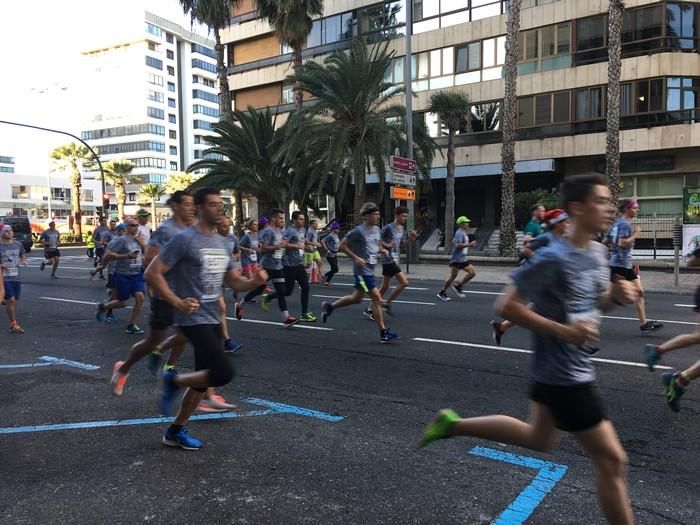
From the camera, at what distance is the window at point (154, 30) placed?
310 feet

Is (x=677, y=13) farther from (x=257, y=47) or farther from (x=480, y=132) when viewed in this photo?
(x=257, y=47)

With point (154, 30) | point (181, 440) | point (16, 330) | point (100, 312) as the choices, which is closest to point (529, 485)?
point (181, 440)

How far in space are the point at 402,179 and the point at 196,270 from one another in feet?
50.9

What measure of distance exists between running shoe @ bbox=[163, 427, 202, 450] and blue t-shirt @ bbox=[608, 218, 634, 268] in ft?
21.0

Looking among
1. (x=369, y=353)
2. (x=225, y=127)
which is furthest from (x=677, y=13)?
(x=369, y=353)

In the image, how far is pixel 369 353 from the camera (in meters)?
7.09

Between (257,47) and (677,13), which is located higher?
(257,47)

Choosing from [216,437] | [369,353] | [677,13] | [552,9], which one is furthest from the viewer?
[552,9]

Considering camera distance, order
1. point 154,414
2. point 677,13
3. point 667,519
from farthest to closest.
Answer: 1. point 677,13
2. point 154,414
3. point 667,519

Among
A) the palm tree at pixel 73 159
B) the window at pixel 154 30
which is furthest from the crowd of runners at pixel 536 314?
the window at pixel 154 30

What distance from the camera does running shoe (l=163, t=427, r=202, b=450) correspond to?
403cm

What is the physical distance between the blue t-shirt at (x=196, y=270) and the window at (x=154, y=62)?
101 m

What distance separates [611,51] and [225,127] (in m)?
17.0

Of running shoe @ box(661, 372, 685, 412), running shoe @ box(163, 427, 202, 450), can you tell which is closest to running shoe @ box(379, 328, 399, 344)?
running shoe @ box(661, 372, 685, 412)
